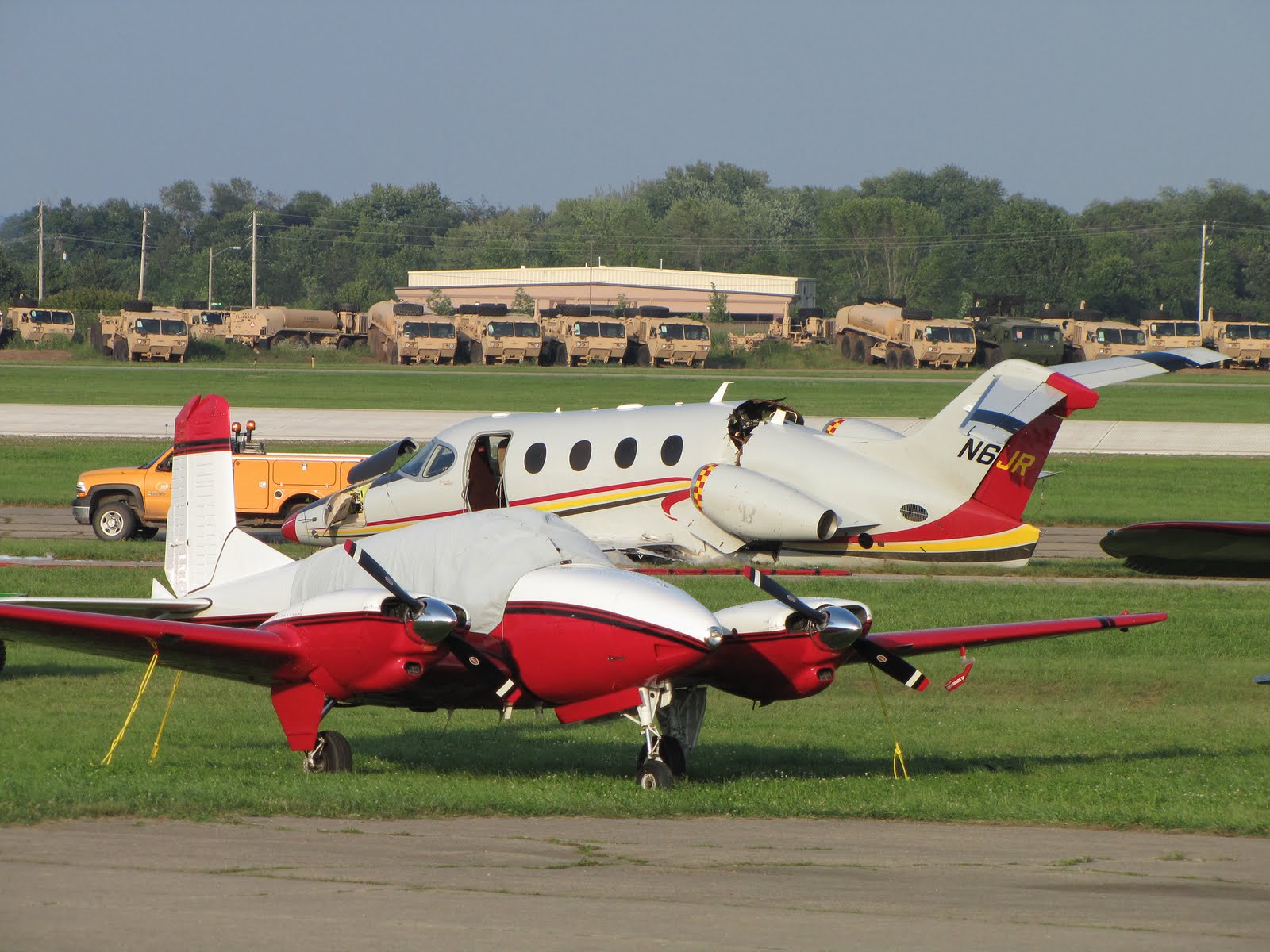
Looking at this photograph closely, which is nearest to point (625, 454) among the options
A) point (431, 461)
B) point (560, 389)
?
point (431, 461)

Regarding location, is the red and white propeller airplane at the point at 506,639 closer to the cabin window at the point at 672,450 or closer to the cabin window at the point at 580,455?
the cabin window at the point at 672,450

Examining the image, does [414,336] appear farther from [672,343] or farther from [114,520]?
[114,520]

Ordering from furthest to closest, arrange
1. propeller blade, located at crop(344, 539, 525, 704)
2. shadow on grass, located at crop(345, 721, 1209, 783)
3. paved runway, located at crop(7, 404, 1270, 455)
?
paved runway, located at crop(7, 404, 1270, 455) < shadow on grass, located at crop(345, 721, 1209, 783) < propeller blade, located at crop(344, 539, 525, 704)

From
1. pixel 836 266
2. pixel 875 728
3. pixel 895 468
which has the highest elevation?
pixel 836 266

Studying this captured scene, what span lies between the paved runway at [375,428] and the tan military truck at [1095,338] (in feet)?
118

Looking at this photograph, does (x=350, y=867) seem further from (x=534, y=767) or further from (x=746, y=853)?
(x=534, y=767)

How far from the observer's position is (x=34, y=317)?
9581cm

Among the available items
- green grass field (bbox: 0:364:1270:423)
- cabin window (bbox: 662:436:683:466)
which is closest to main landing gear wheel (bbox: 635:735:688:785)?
cabin window (bbox: 662:436:683:466)

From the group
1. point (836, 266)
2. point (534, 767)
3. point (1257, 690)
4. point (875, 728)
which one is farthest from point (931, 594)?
point (836, 266)

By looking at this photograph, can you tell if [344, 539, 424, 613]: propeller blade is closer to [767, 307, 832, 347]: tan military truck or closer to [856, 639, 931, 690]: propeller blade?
[856, 639, 931, 690]: propeller blade

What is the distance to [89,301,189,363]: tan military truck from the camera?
3447 inches

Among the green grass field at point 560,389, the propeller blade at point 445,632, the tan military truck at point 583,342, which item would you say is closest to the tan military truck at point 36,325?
the green grass field at point 560,389

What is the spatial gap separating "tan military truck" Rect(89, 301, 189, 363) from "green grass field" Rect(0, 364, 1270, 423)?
2976mm

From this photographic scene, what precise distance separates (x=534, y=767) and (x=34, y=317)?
3570 inches
